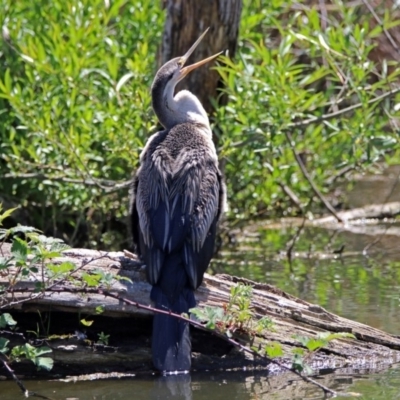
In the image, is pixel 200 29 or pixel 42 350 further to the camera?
pixel 200 29

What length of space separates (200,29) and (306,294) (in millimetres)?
2268

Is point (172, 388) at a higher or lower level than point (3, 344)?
lower

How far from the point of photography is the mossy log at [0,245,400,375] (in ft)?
16.1

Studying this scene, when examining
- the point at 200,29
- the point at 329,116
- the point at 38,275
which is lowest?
the point at 38,275

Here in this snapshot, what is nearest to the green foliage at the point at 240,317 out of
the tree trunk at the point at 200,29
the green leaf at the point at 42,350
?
the green leaf at the point at 42,350

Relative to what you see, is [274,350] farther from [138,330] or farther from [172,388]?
[138,330]

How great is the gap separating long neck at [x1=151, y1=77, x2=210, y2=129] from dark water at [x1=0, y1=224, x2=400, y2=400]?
146cm

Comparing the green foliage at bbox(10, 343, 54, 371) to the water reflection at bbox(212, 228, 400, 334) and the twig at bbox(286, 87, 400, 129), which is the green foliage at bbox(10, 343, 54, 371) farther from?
the twig at bbox(286, 87, 400, 129)

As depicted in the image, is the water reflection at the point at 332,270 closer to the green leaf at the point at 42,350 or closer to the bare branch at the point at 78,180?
the bare branch at the point at 78,180

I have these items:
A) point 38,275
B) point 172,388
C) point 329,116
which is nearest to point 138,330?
point 172,388

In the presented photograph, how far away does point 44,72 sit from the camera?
7.78m

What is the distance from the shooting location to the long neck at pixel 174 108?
6262 millimetres

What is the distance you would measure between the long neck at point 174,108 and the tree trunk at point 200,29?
137 cm

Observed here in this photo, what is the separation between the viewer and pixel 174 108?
632 cm
